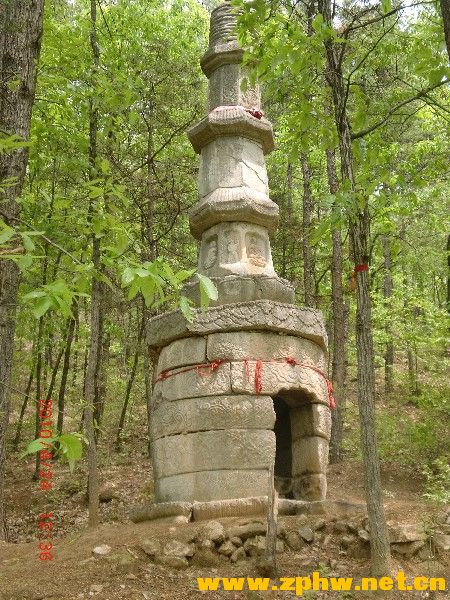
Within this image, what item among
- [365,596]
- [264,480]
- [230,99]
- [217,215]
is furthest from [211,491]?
[230,99]

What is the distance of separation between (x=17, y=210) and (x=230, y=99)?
15.0ft

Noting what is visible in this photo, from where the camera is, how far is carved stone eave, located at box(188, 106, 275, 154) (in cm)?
853

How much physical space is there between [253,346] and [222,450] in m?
1.24

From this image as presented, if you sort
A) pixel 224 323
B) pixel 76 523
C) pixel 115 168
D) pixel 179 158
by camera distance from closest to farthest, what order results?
pixel 224 323, pixel 76 523, pixel 115 168, pixel 179 158

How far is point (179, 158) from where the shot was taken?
527 inches

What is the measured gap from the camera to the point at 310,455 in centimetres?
738

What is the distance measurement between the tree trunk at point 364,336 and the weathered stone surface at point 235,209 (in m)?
2.23

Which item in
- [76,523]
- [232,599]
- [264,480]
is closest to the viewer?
[232,599]

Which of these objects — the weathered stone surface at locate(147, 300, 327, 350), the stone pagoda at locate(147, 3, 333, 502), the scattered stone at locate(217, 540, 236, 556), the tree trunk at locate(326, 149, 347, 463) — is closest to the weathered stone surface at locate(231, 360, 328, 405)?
the stone pagoda at locate(147, 3, 333, 502)

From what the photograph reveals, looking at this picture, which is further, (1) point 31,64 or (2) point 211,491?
(2) point 211,491

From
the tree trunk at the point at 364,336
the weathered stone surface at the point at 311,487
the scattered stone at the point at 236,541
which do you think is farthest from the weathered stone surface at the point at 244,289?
the scattered stone at the point at 236,541

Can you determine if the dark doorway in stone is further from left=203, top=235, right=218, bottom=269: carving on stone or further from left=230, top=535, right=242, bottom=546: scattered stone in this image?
left=230, top=535, right=242, bottom=546: scattered stone

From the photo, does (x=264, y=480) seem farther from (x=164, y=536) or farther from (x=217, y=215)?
(x=217, y=215)

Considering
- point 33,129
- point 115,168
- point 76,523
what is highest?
point 115,168
